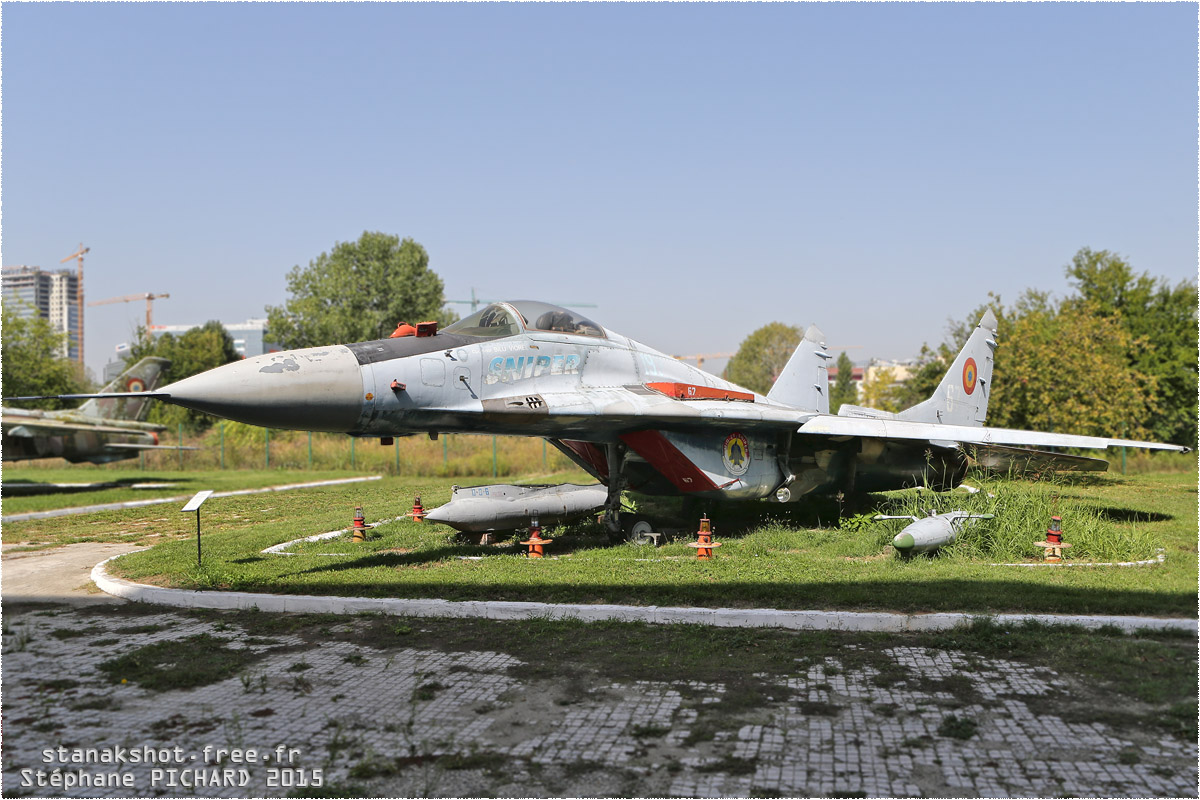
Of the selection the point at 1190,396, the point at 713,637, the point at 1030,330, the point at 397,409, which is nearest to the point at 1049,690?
the point at 713,637

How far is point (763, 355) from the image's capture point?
262ft

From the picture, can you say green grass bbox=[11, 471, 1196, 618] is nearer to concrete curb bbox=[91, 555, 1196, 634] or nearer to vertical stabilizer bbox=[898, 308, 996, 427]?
concrete curb bbox=[91, 555, 1196, 634]

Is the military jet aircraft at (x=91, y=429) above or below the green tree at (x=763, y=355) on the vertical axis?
below

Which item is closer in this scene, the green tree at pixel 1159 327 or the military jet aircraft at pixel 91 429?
the military jet aircraft at pixel 91 429

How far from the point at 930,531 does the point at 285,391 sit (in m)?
8.70

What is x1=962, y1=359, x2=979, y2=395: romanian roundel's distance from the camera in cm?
1778

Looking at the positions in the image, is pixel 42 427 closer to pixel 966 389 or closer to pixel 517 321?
pixel 517 321

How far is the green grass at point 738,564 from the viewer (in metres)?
8.66

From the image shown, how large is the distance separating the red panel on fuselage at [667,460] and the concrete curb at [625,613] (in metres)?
4.44

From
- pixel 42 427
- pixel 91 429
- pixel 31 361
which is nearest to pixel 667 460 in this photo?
pixel 91 429

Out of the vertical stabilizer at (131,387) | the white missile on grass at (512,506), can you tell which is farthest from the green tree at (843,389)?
the white missile on grass at (512,506)

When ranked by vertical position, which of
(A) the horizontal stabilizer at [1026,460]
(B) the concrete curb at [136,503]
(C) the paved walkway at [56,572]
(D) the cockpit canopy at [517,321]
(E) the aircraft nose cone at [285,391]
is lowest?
(B) the concrete curb at [136,503]

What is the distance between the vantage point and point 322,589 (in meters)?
9.94

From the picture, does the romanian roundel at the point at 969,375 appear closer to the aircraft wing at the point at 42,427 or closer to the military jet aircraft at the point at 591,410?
the military jet aircraft at the point at 591,410
